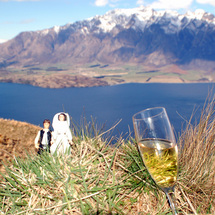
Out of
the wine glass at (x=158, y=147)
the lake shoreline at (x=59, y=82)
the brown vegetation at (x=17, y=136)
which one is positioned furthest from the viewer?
the lake shoreline at (x=59, y=82)

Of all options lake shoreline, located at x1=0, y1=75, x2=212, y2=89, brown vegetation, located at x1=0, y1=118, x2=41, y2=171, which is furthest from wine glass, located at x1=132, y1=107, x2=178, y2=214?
lake shoreline, located at x1=0, y1=75, x2=212, y2=89

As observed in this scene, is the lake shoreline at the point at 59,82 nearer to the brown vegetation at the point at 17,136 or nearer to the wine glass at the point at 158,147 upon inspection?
the brown vegetation at the point at 17,136

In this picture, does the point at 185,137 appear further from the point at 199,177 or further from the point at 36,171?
the point at 36,171

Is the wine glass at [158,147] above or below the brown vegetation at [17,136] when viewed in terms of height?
below

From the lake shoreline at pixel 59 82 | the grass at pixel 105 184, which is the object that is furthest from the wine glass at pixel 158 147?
the lake shoreline at pixel 59 82

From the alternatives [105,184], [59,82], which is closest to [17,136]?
[105,184]
